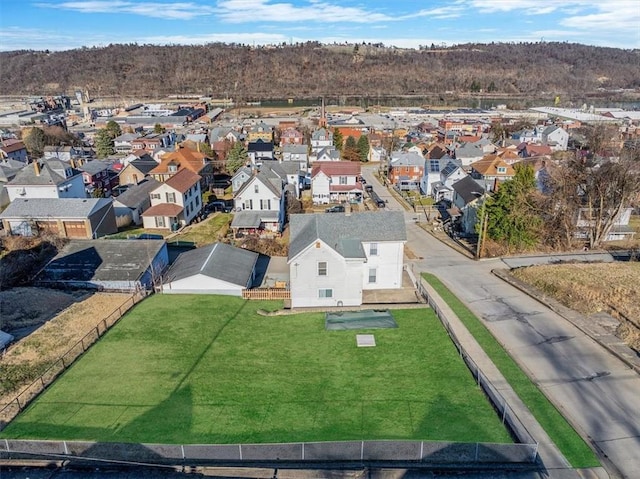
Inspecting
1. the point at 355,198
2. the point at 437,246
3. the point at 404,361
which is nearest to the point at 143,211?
the point at 355,198

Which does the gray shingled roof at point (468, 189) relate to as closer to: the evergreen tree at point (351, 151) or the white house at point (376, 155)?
the evergreen tree at point (351, 151)

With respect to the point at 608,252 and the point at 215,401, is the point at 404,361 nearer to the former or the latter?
the point at 215,401

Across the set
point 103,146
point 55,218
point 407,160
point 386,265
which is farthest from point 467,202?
point 103,146

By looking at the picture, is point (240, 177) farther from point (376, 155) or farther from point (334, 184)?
point (376, 155)

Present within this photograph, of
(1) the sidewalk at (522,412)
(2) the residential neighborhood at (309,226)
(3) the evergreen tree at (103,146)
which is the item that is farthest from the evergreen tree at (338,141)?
(1) the sidewalk at (522,412)

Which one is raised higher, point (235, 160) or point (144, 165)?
point (235, 160)
